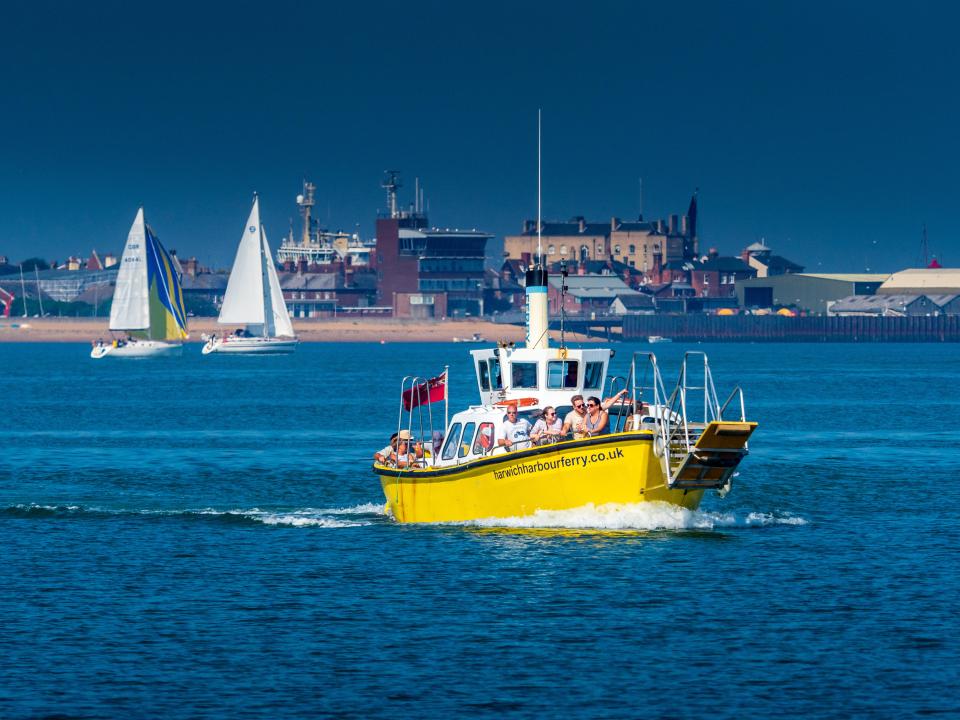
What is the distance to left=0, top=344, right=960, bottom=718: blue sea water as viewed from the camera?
25.9 m

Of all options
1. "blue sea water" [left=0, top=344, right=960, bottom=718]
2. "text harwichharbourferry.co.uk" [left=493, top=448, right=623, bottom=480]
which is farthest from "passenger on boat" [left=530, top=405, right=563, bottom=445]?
"blue sea water" [left=0, top=344, right=960, bottom=718]

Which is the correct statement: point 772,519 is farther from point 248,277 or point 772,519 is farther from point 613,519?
point 248,277

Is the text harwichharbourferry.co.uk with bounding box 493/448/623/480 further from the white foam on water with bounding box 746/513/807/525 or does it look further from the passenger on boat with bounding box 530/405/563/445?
the white foam on water with bounding box 746/513/807/525

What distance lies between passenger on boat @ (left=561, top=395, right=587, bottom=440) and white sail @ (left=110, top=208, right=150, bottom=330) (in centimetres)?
14836

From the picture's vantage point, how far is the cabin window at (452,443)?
40931 millimetres

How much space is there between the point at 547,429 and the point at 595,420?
52.6 inches

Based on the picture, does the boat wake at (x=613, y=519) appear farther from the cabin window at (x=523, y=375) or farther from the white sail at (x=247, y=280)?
the white sail at (x=247, y=280)

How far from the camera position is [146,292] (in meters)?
187

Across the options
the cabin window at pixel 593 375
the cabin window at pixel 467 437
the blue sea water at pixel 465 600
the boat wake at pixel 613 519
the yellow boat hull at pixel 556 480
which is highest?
the cabin window at pixel 593 375

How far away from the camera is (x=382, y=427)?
8300cm

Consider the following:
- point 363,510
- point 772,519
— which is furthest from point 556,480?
point 363,510

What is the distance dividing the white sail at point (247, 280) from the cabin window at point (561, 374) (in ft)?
495

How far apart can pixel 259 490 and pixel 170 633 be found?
24.8m

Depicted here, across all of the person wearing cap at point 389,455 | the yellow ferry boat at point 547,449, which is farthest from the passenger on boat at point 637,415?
the person wearing cap at point 389,455
